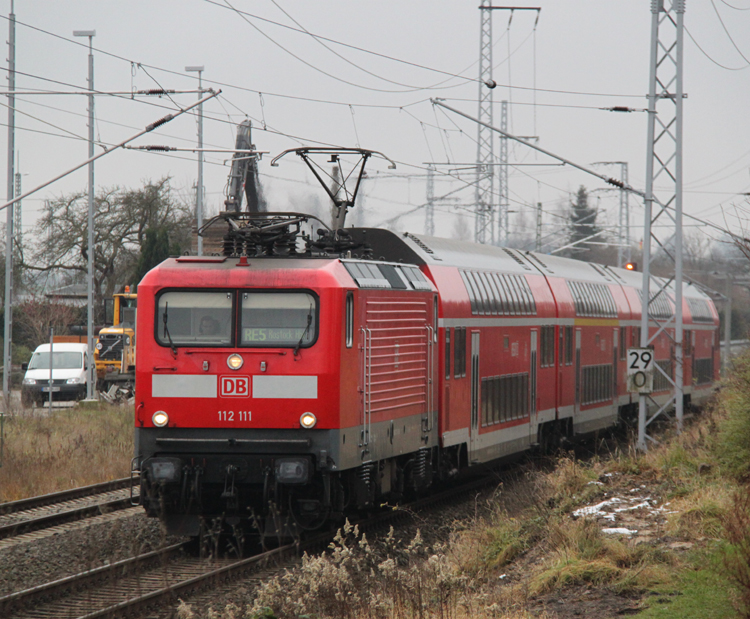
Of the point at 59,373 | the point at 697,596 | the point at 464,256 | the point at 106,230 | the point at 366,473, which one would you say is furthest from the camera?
the point at 106,230

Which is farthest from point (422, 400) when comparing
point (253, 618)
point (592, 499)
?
point (253, 618)

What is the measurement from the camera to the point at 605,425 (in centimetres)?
2289

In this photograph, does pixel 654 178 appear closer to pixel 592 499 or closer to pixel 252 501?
pixel 592 499

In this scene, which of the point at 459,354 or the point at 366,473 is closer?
the point at 366,473

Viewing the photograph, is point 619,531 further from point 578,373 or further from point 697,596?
point 578,373

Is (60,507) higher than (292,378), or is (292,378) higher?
Result: (292,378)

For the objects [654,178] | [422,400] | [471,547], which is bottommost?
[471,547]

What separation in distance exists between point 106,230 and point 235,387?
36095 mm

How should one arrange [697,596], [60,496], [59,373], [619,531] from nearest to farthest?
[697,596] < [619,531] < [60,496] < [59,373]

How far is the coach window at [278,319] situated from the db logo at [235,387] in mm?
362

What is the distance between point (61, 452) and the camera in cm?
1825

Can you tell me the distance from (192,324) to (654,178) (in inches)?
406

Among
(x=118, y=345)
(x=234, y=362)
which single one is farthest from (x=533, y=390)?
(x=118, y=345)

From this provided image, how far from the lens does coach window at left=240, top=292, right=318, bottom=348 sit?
35.1ft
